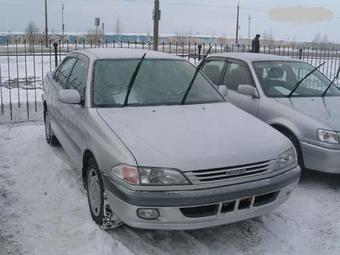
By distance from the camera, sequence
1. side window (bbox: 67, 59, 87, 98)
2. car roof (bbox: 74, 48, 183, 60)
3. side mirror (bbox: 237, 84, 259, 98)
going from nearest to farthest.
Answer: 1. side window (bbox: 67, 59, 87, 98)
2. car roof (bbox: 74, 48, 183, 60)
3. side mirror (bbox: 237, 84, 259, 98)

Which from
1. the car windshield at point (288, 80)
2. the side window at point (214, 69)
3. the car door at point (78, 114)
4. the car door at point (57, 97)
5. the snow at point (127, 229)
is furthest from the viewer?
the side window at point (214, 69)

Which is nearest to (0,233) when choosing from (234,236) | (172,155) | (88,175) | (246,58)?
(88,175)

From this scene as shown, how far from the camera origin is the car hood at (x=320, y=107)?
194 inches

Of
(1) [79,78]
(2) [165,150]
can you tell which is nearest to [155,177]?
(2) [165,150]

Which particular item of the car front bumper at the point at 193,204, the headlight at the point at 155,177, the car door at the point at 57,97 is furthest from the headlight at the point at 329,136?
the car door at the point at 57,97

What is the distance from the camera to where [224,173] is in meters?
3.24

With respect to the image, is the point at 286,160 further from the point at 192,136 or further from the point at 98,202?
the point at 98,202

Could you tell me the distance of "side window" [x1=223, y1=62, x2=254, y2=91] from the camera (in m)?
6.18

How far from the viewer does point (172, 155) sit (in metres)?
3.21

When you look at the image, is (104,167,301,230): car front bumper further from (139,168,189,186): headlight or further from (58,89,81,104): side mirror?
(58,89,81,104): side mirror

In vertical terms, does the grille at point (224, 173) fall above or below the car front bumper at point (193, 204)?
above

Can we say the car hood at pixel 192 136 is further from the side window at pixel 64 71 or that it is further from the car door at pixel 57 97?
the side window at pixel 64 71

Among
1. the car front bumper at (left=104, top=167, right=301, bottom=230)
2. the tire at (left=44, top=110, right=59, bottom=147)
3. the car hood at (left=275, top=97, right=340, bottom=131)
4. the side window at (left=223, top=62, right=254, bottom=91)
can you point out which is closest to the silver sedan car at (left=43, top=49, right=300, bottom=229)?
the car front bumper at (left=104, top=167, right=301, bottom=230)

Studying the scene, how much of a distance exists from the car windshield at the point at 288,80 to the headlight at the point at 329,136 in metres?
1.17
